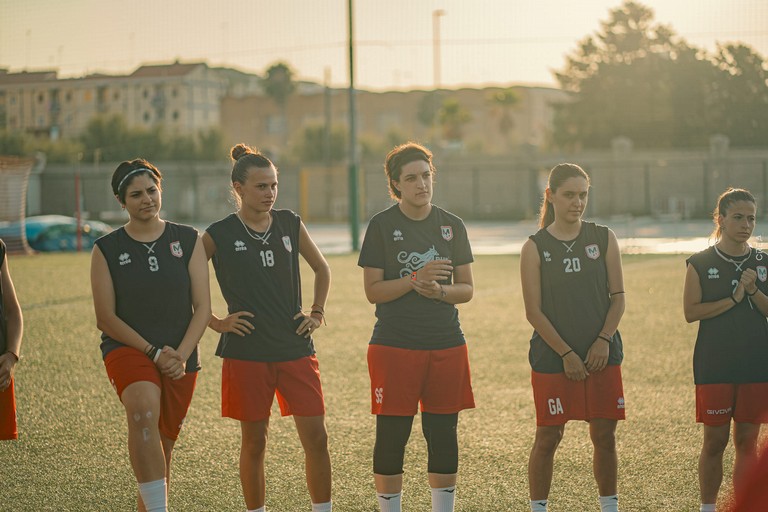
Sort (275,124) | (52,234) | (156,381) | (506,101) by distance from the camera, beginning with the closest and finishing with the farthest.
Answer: (156,381) → (52,234) → (506,101) → (275,124)

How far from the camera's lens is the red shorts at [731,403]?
453cm

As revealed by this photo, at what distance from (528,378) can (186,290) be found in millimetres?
4739

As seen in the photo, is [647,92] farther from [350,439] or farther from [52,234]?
[350,439]

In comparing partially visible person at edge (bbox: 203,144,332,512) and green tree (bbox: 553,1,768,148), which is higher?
green tree (bbox: 553,1,768,148)

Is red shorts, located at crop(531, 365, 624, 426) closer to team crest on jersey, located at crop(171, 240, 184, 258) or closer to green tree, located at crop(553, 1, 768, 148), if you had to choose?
team crest on jersey, located at crop(171, 240, 184, 258)

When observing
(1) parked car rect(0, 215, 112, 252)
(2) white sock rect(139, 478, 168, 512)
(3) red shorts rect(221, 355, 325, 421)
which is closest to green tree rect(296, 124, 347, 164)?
(1) parked car rect(0, 215, 112, 252)

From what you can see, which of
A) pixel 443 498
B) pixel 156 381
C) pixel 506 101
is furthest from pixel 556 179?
pixel 506 101

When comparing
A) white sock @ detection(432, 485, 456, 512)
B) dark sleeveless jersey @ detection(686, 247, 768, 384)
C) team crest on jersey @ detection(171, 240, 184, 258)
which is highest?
team crest on jersey @ detection(171, 240, 184, 258)

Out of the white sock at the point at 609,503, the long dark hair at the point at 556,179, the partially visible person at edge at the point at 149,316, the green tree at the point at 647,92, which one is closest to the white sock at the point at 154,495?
the partially visible person at edge at the point at 149,316

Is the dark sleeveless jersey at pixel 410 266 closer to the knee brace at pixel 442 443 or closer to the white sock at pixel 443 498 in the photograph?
the knee brace at pixel 442 443

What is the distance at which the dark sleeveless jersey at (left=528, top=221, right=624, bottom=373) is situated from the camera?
14.9 feet

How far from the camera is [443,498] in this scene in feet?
14.9

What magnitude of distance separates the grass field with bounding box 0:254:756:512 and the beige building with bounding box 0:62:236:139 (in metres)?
11.5

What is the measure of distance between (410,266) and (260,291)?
72cm
